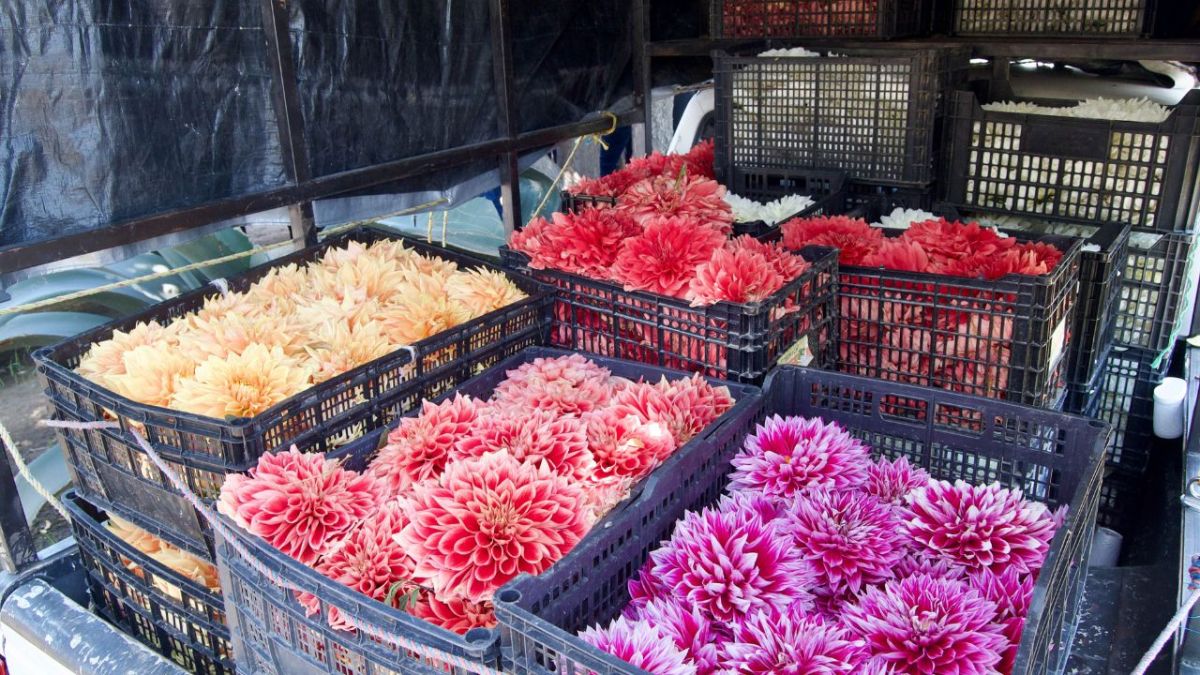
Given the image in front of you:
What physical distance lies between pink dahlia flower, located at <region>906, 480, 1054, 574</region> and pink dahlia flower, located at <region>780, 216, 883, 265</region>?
2.89 feet

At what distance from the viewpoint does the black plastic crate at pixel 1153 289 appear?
2572 mm

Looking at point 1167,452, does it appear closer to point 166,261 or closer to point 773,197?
point 773,197

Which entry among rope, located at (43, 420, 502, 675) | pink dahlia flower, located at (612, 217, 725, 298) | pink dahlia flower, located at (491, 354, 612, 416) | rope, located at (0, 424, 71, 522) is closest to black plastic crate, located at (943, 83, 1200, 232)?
pink dahlia flower, located at (612, 217, 725, 298)

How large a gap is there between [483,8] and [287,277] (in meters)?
1.53

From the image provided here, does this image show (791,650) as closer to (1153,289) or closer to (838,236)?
(838,236)

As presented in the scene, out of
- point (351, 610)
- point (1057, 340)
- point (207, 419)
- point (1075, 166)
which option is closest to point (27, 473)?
point (207, 419)

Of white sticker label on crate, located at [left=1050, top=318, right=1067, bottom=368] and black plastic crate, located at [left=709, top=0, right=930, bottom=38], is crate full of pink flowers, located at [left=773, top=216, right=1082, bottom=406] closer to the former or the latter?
white sticker label on crate, located at [left=1050, top=318, right=1067, bottom=368]

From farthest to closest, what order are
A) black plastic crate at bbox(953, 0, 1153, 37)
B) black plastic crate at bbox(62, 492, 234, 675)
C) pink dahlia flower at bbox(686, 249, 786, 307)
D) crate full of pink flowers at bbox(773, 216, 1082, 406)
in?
black plastic crate at bbox(953, 0, 1153, 37)
crate full of pink flowers at bbox(773, 216, 1082, 406)
pink dahlia flower at bbox(686, 249, 786, 307)
black plastic crate at bbox(62, 492, 234, 675)

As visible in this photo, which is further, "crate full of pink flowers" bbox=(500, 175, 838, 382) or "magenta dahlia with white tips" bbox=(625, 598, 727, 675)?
"crate full of pink flowers" bbox=(500, 175, 838, 382)

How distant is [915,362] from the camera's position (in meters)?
2.14

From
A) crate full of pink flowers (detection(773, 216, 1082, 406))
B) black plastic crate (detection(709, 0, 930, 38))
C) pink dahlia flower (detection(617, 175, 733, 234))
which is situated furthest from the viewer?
black plastic crate (detection(709, 0, 930, 38))

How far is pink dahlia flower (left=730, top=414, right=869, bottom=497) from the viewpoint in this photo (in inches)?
59.7

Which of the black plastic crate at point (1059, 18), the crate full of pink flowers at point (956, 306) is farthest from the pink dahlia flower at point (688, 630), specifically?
the black plastic crate at point (1059, 18)

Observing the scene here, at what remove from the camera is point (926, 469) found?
1.67 m
